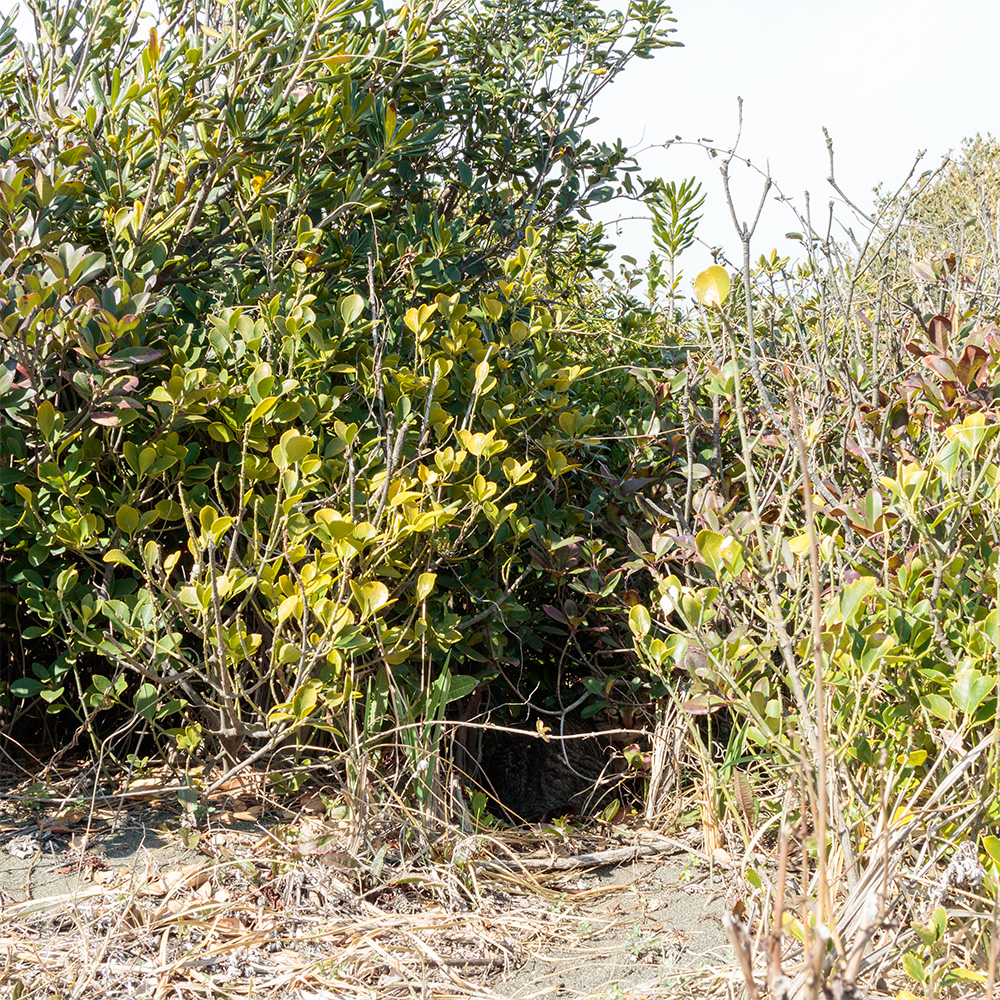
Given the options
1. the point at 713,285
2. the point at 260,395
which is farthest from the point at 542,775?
the point at 713,285

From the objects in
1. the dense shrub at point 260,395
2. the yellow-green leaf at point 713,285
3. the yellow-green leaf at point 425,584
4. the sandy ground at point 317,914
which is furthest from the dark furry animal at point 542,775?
the yellow-green leaf at point 713,285

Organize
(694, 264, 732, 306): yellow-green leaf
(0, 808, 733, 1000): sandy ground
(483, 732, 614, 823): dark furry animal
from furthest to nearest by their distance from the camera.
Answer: (483, 732, 614, 823): dark furry animal → (0, 808, 733, 1000): sandy ground → (694, 264, 732, 306): yellow-green leaf

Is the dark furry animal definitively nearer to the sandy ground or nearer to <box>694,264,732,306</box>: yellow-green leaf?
the sandy ground

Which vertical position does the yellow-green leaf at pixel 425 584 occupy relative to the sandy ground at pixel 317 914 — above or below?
above

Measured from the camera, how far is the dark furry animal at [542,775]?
10.4 ft

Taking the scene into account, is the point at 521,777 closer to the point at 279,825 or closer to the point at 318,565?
the point at 279,825

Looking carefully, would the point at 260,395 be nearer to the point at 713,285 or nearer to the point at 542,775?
the point at 713,285

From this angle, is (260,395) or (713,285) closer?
(713,285)

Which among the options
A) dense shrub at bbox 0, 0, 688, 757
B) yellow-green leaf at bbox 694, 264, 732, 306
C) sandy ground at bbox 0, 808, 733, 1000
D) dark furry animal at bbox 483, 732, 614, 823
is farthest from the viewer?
dark furry animal at bbox 483, 732, 614, 823

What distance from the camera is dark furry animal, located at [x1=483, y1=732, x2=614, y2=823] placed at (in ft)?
10.4

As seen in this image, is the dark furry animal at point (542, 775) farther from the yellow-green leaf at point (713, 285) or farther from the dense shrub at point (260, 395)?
the yellow-green leaf at point (713, 285)

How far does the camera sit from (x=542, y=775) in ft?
10.5

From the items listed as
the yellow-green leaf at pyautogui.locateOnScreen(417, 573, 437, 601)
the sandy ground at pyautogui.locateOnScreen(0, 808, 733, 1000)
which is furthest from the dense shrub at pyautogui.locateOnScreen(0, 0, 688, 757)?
the sandy ground at pyautogui.locateOnScreen(0, 808, 733, 1000)

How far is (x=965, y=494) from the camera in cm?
219
